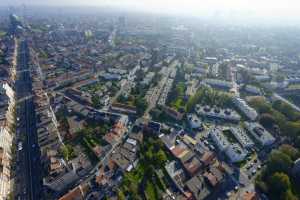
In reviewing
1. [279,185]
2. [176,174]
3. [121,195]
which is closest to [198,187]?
[176,174]

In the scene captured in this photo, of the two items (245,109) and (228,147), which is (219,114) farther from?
(228,147)

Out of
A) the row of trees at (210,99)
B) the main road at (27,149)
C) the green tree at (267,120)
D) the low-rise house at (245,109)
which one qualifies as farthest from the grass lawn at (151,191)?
the low-rise house at (245,109)

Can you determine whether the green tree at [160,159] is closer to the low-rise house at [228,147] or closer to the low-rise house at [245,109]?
the low-rise house at [228,147]

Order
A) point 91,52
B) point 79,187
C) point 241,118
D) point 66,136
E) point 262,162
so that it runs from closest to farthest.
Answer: point 79,187 < point 262,162 < point 66,136 < point 241,118 < point 91,52

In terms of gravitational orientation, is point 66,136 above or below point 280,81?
below

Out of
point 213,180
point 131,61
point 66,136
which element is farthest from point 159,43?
point 213,180

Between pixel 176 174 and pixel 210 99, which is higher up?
pixel 210 99

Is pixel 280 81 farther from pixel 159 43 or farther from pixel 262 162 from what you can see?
pixel 159 43

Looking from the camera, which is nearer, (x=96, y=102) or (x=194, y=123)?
(x=194, y=123)

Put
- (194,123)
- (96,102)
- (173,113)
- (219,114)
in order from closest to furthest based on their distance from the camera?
1. (194,123)
2. (173,113)
3. (219,114)
4. (96,102)
